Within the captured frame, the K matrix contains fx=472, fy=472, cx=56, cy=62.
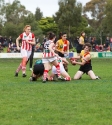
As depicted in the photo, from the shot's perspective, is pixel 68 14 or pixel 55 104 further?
pixel 68 14

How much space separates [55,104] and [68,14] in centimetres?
6475

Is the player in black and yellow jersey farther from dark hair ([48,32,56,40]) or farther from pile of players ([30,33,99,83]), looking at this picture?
dark hair ([48,32,56,40])

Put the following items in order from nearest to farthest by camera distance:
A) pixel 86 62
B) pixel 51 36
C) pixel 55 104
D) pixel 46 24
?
pixel 55 104 < pixel 51 36 < pixel 86 62 < pixel 46 24

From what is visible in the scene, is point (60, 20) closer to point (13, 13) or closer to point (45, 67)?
point (13, 13)

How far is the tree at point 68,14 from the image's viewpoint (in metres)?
74.6

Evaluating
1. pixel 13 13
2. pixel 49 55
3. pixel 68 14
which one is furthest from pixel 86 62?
pixel 13 13

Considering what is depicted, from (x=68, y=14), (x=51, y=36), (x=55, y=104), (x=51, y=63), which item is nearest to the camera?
(x=55, y=104)

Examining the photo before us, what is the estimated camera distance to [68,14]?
2904 inches

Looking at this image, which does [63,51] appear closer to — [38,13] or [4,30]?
[4,30]

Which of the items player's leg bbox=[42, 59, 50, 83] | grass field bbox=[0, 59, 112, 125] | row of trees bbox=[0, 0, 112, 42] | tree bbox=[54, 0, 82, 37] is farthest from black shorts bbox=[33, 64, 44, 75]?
tree bbox=[54, 0, 82, 37]

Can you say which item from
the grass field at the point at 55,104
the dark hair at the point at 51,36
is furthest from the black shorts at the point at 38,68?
the grass field at the point at 55,104

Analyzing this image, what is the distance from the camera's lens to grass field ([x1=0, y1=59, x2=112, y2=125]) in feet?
26.2

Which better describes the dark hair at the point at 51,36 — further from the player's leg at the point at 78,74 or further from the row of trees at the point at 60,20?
the row of trees at the point at 60,20

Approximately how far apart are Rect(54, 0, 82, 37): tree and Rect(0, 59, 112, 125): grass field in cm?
6204
